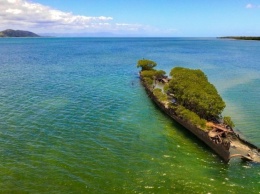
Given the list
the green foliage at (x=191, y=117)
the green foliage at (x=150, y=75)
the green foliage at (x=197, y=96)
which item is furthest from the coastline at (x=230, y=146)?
the green foliage at (x=150, y=75)

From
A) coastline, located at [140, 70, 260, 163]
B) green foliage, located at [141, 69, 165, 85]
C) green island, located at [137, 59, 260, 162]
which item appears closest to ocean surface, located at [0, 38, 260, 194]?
coastline, located at [140, 70, 260, 163]

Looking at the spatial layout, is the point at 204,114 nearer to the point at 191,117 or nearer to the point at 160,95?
the point at 191,117

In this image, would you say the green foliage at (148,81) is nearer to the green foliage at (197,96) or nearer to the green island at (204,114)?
the green island at (204,114)

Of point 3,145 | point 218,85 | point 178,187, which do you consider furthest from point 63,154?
point 218,85

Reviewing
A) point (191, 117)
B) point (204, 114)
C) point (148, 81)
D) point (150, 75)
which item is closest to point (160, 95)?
point (148, 81)

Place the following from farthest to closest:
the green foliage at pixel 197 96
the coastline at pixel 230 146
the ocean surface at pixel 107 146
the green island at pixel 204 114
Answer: the green foliage at pixel 197 96
the green island at pixel 204 114
the coastline at pixel 230 146
the ocean surface at pixel 107 146

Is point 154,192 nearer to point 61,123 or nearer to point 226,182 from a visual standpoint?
point 226,182

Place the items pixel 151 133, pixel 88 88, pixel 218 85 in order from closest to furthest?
pixel 151 133, pixel 88 88, pixel 218 85
